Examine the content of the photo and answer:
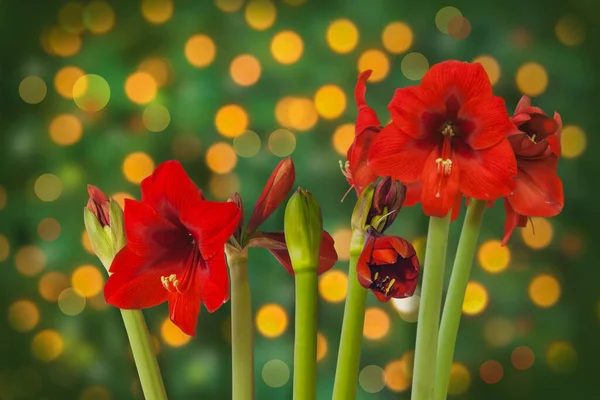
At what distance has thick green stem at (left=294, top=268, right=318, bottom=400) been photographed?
532mm

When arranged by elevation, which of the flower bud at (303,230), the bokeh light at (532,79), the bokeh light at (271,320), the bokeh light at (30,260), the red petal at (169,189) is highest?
the bokeh light at (532,79)

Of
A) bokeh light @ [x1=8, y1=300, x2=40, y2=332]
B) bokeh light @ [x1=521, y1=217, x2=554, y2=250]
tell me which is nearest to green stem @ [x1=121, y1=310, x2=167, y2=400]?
bokeh light @ [x1=8, y1=300, x2=40, y2=332]

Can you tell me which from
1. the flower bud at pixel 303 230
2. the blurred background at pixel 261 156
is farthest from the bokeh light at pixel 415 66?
the flower bud at pixel 303 230

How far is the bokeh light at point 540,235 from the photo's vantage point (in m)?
0.89

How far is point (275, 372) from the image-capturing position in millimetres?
920

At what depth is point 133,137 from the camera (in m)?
0.96

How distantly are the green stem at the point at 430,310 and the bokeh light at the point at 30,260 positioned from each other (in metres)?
0.63

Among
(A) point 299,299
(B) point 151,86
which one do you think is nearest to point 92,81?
(B) point 151,86

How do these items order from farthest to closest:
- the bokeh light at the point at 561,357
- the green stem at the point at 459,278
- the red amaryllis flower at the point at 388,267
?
the bokeh light at the point at 561,357, the green stem at the point at 459,278, the red amaryllis flower at the point at 388,267

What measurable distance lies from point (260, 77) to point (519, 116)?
0.46 meters

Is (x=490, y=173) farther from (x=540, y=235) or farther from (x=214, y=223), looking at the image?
(x=540, y=235)

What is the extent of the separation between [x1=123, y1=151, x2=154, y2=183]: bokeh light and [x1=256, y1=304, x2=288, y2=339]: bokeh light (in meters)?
0.27

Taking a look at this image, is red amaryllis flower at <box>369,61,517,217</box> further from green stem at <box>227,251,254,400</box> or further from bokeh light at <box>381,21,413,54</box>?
bokeh light at <box>381,21,413,54</box>

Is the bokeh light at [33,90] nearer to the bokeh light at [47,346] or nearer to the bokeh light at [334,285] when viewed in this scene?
the bokeh light at [47,346]
